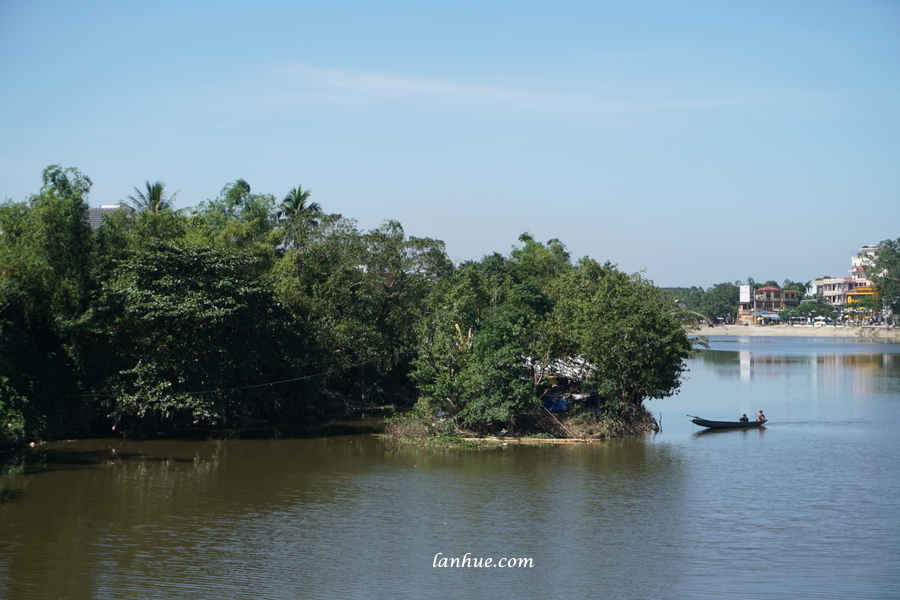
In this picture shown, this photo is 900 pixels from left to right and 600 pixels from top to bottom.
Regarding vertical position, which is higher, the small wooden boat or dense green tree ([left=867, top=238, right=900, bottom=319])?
dense green tree ([left=867, top=238, right=900, bottom=319])

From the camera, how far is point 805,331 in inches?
4318

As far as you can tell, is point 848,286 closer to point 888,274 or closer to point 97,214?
point 888,274

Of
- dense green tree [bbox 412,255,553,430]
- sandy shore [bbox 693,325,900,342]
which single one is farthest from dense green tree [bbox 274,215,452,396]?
sandy shore [bbox 693,325,900,342]

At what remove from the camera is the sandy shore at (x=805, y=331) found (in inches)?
3880

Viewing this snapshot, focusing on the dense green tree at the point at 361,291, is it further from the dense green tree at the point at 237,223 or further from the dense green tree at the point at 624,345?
the dense green tree at the point at 624,345

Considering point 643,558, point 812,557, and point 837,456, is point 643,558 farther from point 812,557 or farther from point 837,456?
point 837,456

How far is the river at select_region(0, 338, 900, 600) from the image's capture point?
14039 mm

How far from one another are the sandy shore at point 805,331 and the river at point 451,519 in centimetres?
7889

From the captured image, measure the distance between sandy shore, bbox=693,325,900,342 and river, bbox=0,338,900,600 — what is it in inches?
3106

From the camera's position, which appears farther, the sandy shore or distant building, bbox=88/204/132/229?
the sandy shore

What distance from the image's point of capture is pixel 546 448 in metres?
25.6

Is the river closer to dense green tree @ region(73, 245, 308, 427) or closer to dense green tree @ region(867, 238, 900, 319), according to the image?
dense green tree @ region(73, 245, 308, 427)

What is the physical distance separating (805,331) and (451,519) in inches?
4088

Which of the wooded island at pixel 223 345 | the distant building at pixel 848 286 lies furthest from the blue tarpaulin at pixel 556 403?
the distant building at pixel 848 286
